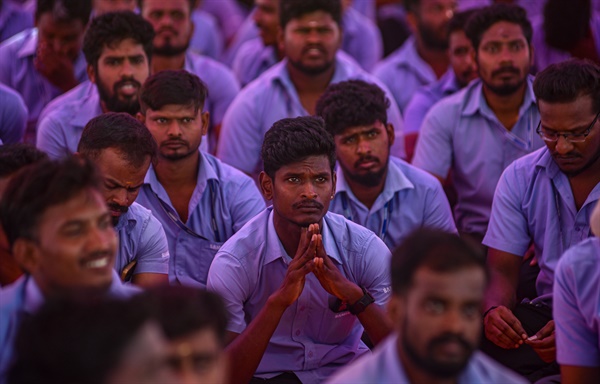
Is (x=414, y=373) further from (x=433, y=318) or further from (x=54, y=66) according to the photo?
(x=54, y=66)

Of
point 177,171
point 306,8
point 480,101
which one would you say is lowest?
point 177,171

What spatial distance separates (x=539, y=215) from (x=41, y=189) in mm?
1983

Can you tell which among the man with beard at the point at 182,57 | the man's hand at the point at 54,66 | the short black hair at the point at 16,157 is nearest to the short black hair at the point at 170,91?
the short black hair at the point at 16,157

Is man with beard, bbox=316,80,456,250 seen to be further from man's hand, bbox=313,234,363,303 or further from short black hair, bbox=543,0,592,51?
short black hair, bbox=543,0,592,51

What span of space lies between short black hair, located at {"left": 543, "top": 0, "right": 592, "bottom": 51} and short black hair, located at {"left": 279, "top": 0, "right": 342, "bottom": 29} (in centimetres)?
123

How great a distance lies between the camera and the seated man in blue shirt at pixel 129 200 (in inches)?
137

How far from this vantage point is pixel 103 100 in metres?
4.66

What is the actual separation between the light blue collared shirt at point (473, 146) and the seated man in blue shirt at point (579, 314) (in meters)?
1.67

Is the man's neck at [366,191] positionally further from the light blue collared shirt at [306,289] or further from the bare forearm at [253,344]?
the bare forearm at [253,344]

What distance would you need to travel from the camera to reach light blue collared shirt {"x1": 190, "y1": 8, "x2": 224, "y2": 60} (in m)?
6.80

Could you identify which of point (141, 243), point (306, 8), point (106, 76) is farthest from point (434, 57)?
point (141, 243)

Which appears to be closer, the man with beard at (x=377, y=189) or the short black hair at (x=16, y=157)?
the short black hair at (x=16, y=157)

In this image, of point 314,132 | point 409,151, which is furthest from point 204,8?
point 314,132

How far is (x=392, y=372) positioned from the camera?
7.61 feet
